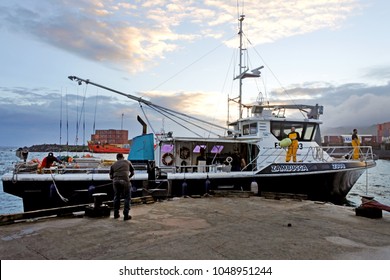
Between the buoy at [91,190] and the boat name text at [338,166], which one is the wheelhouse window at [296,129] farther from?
the buoy at [91,190]

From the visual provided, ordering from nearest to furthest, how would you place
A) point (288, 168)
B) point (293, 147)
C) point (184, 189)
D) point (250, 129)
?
point (184, 189)
point (288, 168)
point (293, 147)
point (250, 129)

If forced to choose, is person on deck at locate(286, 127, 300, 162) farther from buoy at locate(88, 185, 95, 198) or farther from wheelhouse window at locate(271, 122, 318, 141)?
buoy at locate(88, 185, 95, 198)

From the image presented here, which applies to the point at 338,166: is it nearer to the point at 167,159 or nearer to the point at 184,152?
the point at 184,152

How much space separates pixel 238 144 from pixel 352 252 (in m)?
10.2

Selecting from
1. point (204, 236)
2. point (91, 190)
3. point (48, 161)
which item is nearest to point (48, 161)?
point (48, 161)

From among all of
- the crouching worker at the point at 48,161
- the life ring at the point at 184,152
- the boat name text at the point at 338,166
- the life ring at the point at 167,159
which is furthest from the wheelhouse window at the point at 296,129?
the crouching worker at the point at 48,161

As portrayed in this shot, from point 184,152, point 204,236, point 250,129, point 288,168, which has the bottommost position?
point 204,236

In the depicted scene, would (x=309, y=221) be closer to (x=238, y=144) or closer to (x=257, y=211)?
(x=257, y=211)

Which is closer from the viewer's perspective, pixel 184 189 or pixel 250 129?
pixel 184 189

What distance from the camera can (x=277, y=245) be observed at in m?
5.05

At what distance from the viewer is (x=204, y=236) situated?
553 cm

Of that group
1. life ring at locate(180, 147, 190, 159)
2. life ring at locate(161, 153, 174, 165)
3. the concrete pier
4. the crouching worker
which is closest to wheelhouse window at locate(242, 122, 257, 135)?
life ring at locate(180, 147, 190, 159)

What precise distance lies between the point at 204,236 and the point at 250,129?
939cm

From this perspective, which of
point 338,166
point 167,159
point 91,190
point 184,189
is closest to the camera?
point 91,190
